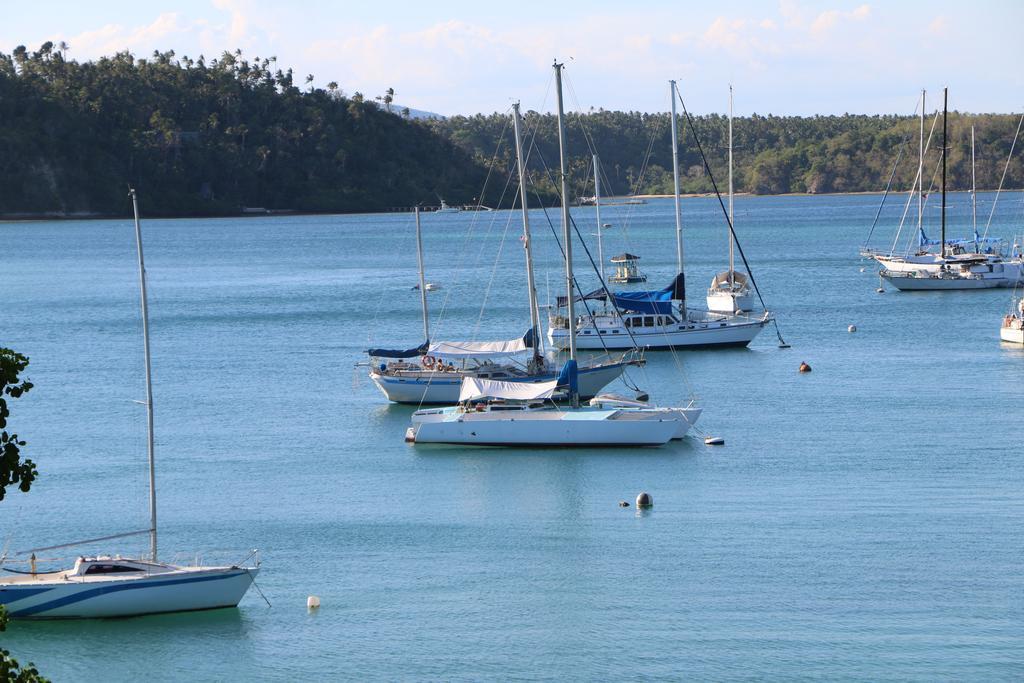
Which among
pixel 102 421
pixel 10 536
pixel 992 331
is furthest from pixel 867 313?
pixel 10 536

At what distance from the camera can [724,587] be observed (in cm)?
2947

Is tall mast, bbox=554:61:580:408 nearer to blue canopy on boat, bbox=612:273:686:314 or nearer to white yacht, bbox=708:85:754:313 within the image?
blue canopy on boat, bbox=612:273:686:314

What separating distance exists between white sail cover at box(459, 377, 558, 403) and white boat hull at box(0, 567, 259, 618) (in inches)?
644

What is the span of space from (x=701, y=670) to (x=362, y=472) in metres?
17.5

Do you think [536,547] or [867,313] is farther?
[867,313]

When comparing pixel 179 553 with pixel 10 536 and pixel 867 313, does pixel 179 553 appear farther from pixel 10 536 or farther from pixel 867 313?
pixel 867 313

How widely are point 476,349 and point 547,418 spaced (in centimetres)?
746

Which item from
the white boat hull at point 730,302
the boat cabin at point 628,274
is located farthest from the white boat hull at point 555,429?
the boat cabin at point 628,274

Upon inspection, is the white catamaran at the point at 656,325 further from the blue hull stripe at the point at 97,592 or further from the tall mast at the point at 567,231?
the blue hull stripe at the point at 97,592

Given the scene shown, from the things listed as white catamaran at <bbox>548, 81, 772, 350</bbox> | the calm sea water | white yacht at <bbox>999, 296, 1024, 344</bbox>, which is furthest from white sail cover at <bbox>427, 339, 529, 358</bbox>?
white yacht at <bbox>999, 296, 1024, 344</bbox>

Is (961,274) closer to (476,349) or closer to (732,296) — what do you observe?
(732,296)

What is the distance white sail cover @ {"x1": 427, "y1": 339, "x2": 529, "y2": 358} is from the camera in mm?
48875

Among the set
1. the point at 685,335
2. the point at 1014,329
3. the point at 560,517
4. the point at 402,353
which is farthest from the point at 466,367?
the point at 1014,329

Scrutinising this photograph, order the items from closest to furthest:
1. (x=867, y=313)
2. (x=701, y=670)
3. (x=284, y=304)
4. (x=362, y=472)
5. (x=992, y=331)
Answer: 1. (x=701, y=670)
2. (x=362, y=472)
3. (x=992, y=331)
4. (x=867, y=313)
5. (x=284, y=304)
